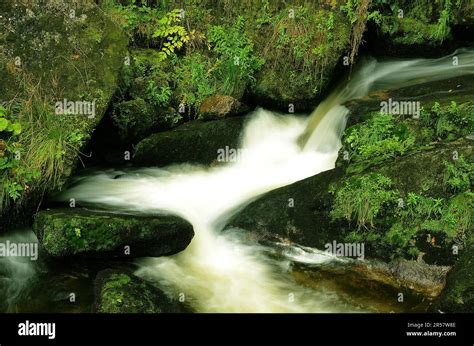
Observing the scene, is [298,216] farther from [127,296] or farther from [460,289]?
[127,296]

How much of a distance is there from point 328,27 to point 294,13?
701 millimetres

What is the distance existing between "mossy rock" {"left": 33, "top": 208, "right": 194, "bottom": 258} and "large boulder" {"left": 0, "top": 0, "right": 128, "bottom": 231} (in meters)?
0.61

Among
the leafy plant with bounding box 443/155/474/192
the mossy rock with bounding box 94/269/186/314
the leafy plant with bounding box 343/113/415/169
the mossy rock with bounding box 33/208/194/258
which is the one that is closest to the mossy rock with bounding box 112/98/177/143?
the mossy rock with bounding box 33/208/194/258

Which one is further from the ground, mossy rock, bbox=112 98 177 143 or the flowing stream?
mossy rock, bbox=112 98 177 143

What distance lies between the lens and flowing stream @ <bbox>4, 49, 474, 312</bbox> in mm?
6605

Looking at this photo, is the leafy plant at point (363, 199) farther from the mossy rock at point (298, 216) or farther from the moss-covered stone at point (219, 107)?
the moss-covered stone at point (219, 107)

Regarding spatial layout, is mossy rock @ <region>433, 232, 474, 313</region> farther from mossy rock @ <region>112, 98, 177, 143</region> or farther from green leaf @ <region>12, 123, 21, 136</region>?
green leaf @ <region>12, 123, 21, 136</region>

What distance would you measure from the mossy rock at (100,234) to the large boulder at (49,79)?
0.61 meters

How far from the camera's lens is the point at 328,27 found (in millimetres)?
9898

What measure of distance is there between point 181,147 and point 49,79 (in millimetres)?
2158

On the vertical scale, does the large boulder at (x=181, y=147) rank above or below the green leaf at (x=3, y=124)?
below

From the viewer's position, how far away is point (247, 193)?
839 cm

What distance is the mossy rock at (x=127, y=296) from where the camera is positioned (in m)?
5.66

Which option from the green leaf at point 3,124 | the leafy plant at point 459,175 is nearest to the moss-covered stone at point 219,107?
the green leaf at point 3,124
